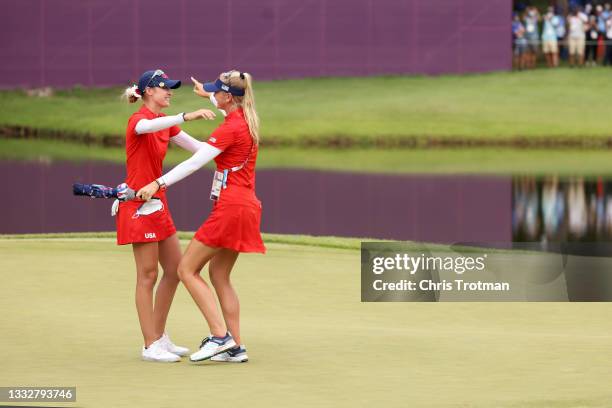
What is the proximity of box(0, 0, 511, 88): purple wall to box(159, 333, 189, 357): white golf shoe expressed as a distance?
42020mm

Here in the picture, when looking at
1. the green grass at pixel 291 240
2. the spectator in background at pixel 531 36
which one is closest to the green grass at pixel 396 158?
the spectator in background at pixel 531 36

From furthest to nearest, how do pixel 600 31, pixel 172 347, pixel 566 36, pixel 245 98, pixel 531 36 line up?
pixel 531 36, pixel 566 36, pixel 600 31, pixel 172 347, pixel 245 98

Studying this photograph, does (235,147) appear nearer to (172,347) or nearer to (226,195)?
(226,195)

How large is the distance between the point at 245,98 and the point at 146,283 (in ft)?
4.58

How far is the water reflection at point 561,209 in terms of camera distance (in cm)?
2464

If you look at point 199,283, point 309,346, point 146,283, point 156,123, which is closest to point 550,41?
point 309,346

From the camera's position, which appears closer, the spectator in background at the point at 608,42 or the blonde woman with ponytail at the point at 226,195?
the blonde woman with ponytail at the point at 226,195

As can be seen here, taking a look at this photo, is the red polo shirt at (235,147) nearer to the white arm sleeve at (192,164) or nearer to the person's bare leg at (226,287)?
the white arm sleeve at (192,164)

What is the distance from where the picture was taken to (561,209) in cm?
2839

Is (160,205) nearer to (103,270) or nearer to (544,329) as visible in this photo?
(544,329)

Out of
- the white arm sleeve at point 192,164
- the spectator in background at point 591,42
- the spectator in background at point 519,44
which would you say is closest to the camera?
the white arm sleeve at point 192,164

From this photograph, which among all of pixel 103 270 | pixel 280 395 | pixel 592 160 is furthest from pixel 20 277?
pixel 592 160

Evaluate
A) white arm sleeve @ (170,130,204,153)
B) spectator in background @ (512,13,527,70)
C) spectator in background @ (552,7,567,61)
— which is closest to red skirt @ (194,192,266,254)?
white arm sleeve @ (170,130,204,153)

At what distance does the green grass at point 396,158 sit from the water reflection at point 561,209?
2442 millimetres
